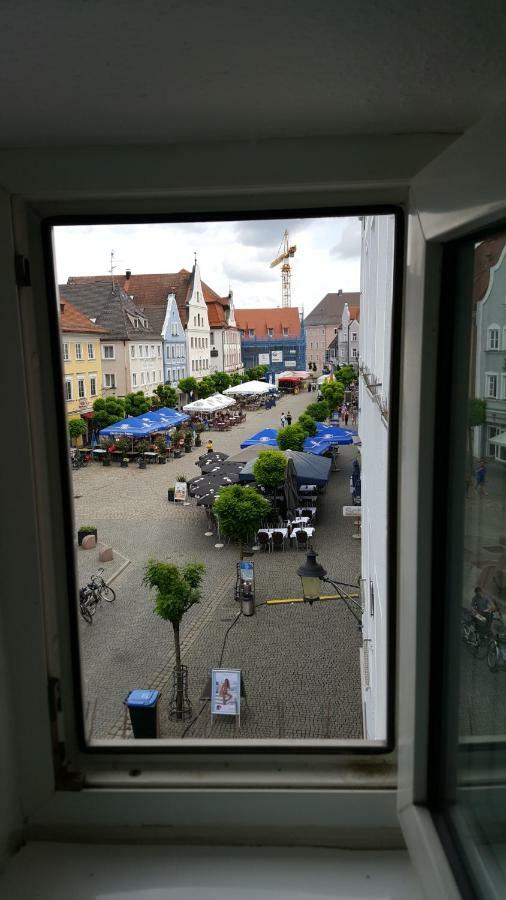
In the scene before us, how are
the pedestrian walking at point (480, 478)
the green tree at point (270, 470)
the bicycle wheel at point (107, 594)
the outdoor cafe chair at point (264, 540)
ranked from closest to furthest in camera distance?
the pedestrian walking at point (480, 478) → the bicycle wheel at point (107, 594) → the outdoor cafe chair at point (264, 540) → the green tree at point (270, 470)

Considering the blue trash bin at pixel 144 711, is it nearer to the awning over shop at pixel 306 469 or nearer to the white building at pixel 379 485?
the white building at pixel 379 485

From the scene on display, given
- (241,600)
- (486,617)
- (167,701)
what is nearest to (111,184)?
(486,617)

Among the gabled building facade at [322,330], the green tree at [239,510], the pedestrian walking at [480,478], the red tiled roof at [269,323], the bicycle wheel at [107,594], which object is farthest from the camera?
the gabled building facade at [322,330]

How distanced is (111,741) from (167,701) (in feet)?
16.3

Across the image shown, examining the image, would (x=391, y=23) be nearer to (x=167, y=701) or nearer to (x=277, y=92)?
(x=277, y=92)

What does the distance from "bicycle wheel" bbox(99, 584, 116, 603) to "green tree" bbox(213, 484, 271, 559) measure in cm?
203

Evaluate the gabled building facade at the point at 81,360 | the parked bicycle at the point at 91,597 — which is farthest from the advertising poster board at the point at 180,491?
the gabled building facade at the point at 81,360

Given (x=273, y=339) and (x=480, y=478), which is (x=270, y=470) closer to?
(x=480, y=478)

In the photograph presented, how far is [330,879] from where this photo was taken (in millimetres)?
1517

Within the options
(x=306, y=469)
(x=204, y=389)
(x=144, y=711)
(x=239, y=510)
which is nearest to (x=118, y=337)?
(x=204, y=389)

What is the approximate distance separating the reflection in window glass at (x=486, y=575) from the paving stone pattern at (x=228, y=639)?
3.42 ft

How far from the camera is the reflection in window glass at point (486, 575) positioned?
3.63 feet

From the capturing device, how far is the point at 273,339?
6506 centimetres

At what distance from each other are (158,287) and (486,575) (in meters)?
39.2
